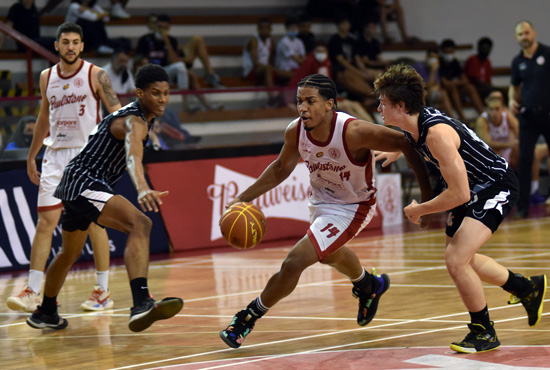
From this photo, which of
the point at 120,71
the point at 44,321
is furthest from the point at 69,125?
the point at 120,71

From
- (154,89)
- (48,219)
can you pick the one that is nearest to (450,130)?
(154,89)

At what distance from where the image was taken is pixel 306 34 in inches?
693

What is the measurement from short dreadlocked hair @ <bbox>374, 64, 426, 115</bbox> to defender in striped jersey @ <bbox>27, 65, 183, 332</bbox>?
5.11 ft

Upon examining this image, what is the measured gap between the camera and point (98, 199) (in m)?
6.25

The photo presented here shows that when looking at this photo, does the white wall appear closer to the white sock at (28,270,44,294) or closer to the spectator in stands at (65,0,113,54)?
the spectator in stands at (65,0,113,54)

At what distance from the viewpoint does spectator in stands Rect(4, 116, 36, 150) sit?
34.1ft

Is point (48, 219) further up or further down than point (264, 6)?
further down

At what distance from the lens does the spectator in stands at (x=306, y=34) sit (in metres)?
17.5

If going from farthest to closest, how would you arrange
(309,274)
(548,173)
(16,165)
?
1. (548,173)
2. (16,165)
3. (309,274)

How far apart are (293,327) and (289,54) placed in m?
11.1

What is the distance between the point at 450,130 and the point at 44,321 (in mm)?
3292

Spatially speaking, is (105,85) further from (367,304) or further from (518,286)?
(518,286)

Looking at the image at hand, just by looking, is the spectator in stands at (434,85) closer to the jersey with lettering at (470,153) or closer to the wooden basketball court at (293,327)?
the wooden basketball court at (293,327)

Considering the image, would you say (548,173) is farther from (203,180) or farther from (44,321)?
(44,321)
